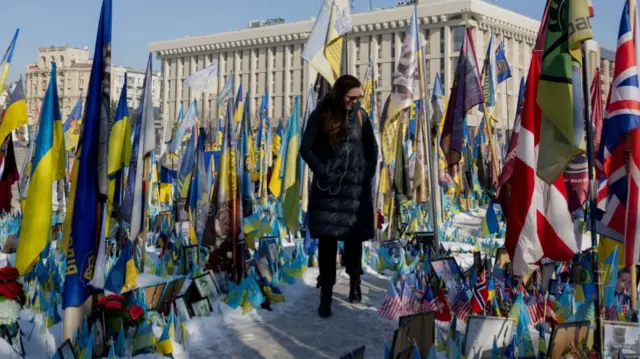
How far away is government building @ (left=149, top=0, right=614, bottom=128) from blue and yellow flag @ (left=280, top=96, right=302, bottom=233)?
43538 millimetres

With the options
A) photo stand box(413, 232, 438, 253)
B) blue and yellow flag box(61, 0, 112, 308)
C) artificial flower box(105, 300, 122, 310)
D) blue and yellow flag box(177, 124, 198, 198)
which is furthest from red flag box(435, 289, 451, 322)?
blue and yellow flag box(177, 124, 198, 198)

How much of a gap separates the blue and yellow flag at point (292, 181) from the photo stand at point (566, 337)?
3720 mm

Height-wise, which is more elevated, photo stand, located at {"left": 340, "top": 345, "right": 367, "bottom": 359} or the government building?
the government building

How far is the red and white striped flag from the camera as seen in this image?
4.31 metres

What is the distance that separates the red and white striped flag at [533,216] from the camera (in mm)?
4309

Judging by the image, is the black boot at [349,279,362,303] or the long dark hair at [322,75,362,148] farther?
the black boot at [349,279,362,303]

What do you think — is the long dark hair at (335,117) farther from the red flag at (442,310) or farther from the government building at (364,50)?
the government building at (364,50)

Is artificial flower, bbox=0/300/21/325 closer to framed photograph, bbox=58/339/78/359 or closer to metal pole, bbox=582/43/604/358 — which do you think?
framed photograph, bbox=58/339/78/359

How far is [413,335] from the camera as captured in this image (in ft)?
12.5

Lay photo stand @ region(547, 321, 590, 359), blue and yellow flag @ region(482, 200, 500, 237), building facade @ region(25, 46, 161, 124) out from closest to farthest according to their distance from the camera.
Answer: photo stand @ region(547, 321, 590, 359) < blue and yellow flag @ region(482, 200, 500, 237) < building facade @ region(25, 46, 161, 124)

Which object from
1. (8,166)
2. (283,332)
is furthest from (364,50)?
(283,332)

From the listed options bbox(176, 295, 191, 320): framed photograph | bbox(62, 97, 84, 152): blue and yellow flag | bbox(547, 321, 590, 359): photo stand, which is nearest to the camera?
bbox(547, 321, 590, 359): photo stand

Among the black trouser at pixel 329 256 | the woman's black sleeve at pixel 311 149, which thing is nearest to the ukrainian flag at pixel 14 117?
the woman's black sleeve at pixel 311 149

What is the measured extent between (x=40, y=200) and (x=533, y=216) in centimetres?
282
